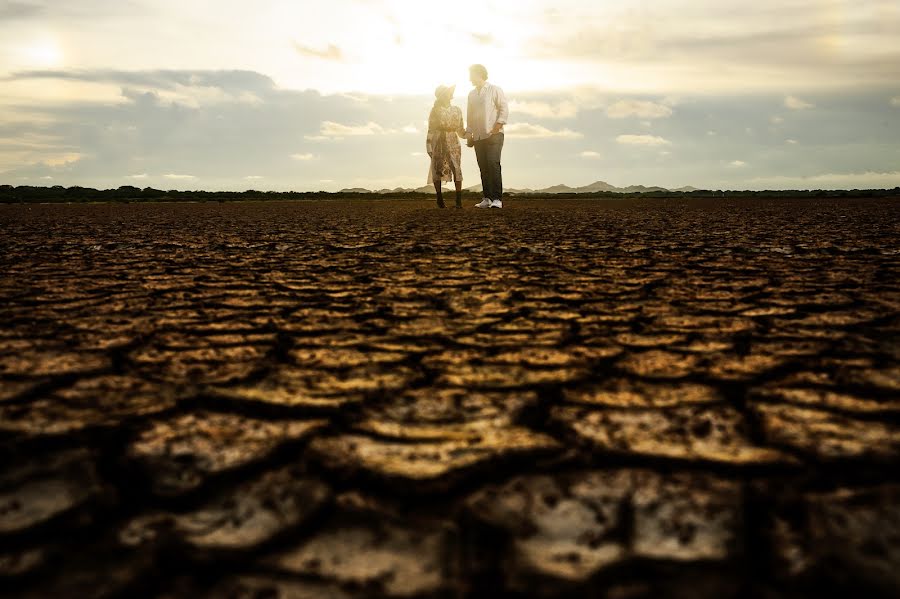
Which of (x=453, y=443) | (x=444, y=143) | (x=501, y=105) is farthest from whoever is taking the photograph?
(x=444, y=143)

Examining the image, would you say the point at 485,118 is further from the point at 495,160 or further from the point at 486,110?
the point at 495,160

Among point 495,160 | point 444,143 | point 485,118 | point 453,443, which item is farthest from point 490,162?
point 453,443

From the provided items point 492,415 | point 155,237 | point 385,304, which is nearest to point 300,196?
point 155,237

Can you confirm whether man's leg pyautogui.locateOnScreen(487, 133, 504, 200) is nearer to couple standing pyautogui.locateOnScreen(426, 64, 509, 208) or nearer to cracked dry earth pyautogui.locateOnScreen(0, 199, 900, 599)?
couple standing pyautogui.locateOnScreen(426, 64, 509, 208)

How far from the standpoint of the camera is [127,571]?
2.38 ft

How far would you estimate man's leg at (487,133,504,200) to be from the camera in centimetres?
754

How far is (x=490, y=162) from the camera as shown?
774 centimetres

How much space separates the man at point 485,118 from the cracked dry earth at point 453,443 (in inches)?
209

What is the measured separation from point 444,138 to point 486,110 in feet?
3.35

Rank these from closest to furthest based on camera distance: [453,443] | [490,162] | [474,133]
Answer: [453,443] < [474,133] < [490,162]

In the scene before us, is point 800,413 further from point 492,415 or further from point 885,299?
point 885,299

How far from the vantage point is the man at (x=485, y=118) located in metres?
7.34

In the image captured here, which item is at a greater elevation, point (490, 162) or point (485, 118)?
point (485, 118)

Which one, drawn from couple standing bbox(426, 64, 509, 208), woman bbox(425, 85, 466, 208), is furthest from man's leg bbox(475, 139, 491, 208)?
woman bbox(425, 85, 466, 208)
